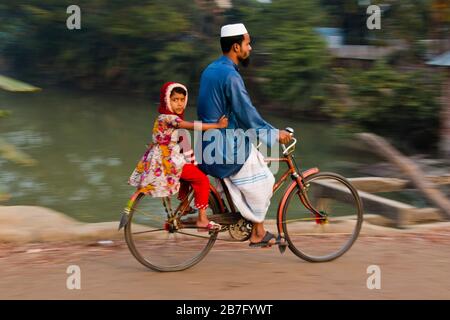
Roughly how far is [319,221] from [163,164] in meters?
1.33

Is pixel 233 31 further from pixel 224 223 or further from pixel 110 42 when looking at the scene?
pixel 110 42

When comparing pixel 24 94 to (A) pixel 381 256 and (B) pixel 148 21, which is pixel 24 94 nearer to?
(B) pixel 148 21

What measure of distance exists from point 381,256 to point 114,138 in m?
12.3

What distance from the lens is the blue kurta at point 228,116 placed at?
421 cm

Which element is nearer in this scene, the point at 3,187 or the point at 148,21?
the point at 3,187

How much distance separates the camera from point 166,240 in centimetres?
475

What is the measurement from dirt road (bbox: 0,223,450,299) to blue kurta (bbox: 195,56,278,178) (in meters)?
0.72

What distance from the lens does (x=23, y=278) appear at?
429 centimetres

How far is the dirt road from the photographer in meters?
3.96

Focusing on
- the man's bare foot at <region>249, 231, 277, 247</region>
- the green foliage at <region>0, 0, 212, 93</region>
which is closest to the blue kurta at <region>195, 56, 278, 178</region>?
the man's bare foot at <region>249, 231, 277, 247</region>

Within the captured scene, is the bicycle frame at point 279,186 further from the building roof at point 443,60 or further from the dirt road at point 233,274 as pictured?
the building roof at point 443,60

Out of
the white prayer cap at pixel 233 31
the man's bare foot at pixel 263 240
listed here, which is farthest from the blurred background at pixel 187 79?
the man's bare foot at pixel 263 240

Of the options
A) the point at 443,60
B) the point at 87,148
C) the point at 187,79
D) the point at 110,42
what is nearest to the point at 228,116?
the point at 443,60

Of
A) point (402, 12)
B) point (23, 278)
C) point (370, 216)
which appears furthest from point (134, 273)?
point (402, 12)
